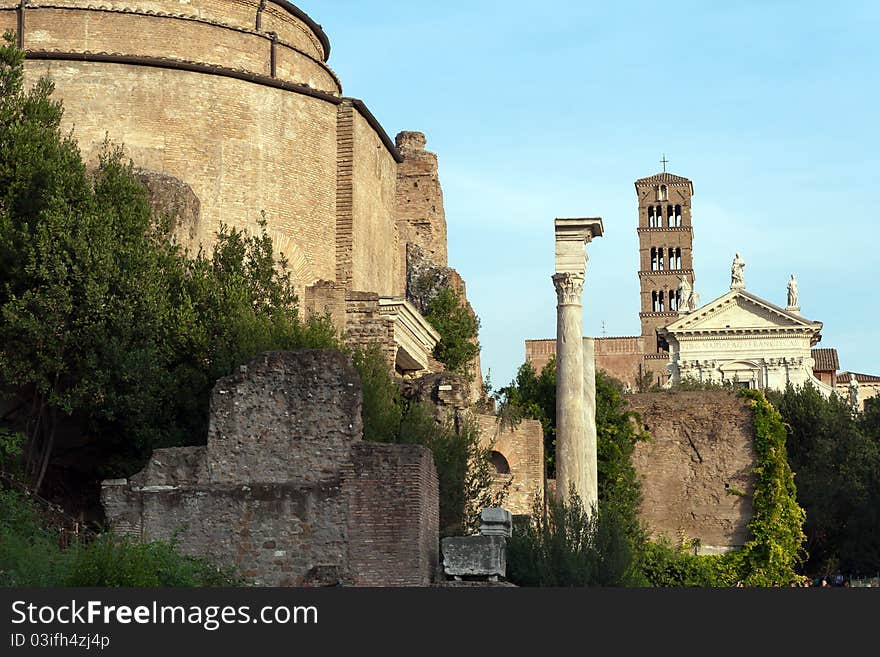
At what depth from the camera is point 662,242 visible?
9381cm

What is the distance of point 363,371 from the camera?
2106 centimetres

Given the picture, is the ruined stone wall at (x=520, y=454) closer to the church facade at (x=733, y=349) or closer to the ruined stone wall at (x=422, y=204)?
the ruined stone wall at (x=422, y=204)

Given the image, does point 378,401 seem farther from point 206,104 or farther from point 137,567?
point 206,104

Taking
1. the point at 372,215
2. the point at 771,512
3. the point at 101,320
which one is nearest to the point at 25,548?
the point at 101,320

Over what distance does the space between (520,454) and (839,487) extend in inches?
391

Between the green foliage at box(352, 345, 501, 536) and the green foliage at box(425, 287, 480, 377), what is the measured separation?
439 inches

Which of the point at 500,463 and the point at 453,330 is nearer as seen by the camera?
the point at 500,463

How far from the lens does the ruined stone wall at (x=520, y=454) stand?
27.4 m

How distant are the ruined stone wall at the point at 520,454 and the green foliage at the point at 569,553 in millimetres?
10128

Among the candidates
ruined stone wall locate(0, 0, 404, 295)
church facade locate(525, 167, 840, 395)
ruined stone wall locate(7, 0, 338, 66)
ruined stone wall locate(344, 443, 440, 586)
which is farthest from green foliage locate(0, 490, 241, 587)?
church facade locate(525, 167, 840, 395)

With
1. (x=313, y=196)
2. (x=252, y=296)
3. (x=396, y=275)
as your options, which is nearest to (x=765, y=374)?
(x=396, y=275)

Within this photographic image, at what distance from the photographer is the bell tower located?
92.5 metres

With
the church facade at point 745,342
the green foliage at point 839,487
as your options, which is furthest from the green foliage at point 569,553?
the church facade at point 745,342

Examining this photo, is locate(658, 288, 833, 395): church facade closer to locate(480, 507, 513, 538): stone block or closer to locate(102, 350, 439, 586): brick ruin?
locate(480, 507, 513, 538): stone block
